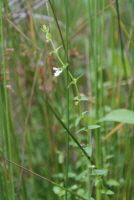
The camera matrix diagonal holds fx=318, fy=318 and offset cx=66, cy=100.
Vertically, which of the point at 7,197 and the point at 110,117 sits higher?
the point at 110,117

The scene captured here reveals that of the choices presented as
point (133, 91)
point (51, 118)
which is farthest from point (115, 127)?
point (51, 118)

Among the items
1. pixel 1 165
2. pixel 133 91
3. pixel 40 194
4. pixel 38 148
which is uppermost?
pixel 133 91

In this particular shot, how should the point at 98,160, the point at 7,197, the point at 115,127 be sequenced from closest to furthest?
the point at 7,197 → the point at 98,160 → the point at 115,127

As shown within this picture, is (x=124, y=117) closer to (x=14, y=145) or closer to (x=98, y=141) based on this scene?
(x=98, y=141)

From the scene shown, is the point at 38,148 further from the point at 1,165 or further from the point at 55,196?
the point at 1,165

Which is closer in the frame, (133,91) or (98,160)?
(98,160)

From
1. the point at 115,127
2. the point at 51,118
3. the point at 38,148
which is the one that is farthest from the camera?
the point at 38,148

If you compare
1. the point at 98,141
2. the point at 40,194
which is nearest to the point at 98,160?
the point at 98,141

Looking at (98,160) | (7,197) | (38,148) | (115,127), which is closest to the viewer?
(7,197)

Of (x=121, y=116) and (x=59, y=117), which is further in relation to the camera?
(x=59, y=117)
